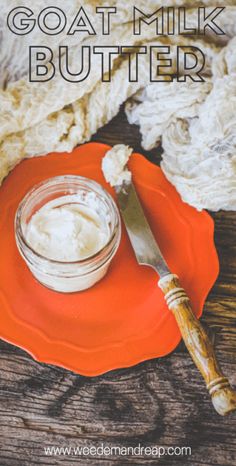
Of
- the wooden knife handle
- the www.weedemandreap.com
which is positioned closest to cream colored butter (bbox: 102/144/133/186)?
the wooden knife handle

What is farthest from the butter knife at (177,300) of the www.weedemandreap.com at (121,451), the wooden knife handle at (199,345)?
the www.weedemandreap.com at (121,451)

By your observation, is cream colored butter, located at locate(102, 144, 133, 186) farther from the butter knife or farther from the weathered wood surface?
the weathered wood surface

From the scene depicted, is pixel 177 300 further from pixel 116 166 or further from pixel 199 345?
pixel 116 166

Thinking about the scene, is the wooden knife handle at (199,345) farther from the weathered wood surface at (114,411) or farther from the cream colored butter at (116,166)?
the cream colored butter at (116,166)

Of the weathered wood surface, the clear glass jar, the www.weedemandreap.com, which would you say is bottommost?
the www.weedemandreap.com

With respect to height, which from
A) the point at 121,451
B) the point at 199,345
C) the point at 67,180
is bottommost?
the point at 121,451

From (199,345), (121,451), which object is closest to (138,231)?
(199,345)

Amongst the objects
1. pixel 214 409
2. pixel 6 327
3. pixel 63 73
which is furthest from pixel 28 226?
pixel 214 409
